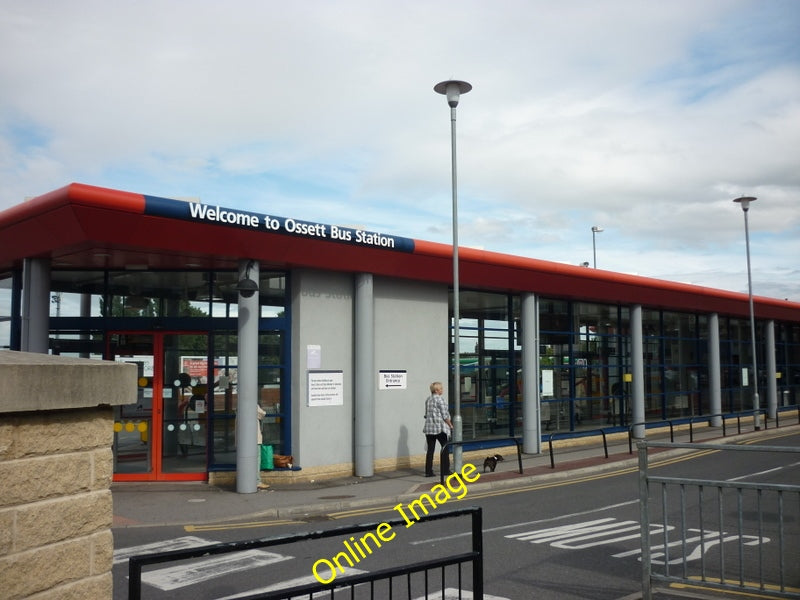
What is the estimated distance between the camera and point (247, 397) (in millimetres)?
13961

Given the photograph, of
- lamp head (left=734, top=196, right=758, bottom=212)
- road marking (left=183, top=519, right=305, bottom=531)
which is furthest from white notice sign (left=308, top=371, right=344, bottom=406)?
lamp head (left=734, top=196, right=758, bottom=212)

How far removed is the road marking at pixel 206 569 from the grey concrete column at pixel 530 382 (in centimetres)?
1196

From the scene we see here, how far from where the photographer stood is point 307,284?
15398mm

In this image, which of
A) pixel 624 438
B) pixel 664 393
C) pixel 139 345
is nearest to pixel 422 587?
pixel 139 345

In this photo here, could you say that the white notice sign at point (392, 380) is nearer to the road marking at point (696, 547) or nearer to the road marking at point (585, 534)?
the road marking at point (585, 534)

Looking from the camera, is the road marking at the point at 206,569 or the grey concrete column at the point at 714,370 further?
the grey concrete column at the point at 714,370

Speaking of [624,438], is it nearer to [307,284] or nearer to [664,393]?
[664,393]

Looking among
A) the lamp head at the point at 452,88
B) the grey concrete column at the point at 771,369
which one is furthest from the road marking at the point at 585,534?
the grey concrete column at the point at 771,369

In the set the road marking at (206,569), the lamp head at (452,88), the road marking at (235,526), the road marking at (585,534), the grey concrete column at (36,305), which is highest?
the lamp head at (452,88)

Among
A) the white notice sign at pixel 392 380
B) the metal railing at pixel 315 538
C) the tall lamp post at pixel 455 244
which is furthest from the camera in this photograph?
the white notice sign at pixel 392 380

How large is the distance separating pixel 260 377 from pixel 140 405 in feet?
7.51

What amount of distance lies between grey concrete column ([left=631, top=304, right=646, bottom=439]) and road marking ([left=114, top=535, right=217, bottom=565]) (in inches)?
671

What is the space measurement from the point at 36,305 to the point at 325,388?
18.2 feet

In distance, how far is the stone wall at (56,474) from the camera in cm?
326
